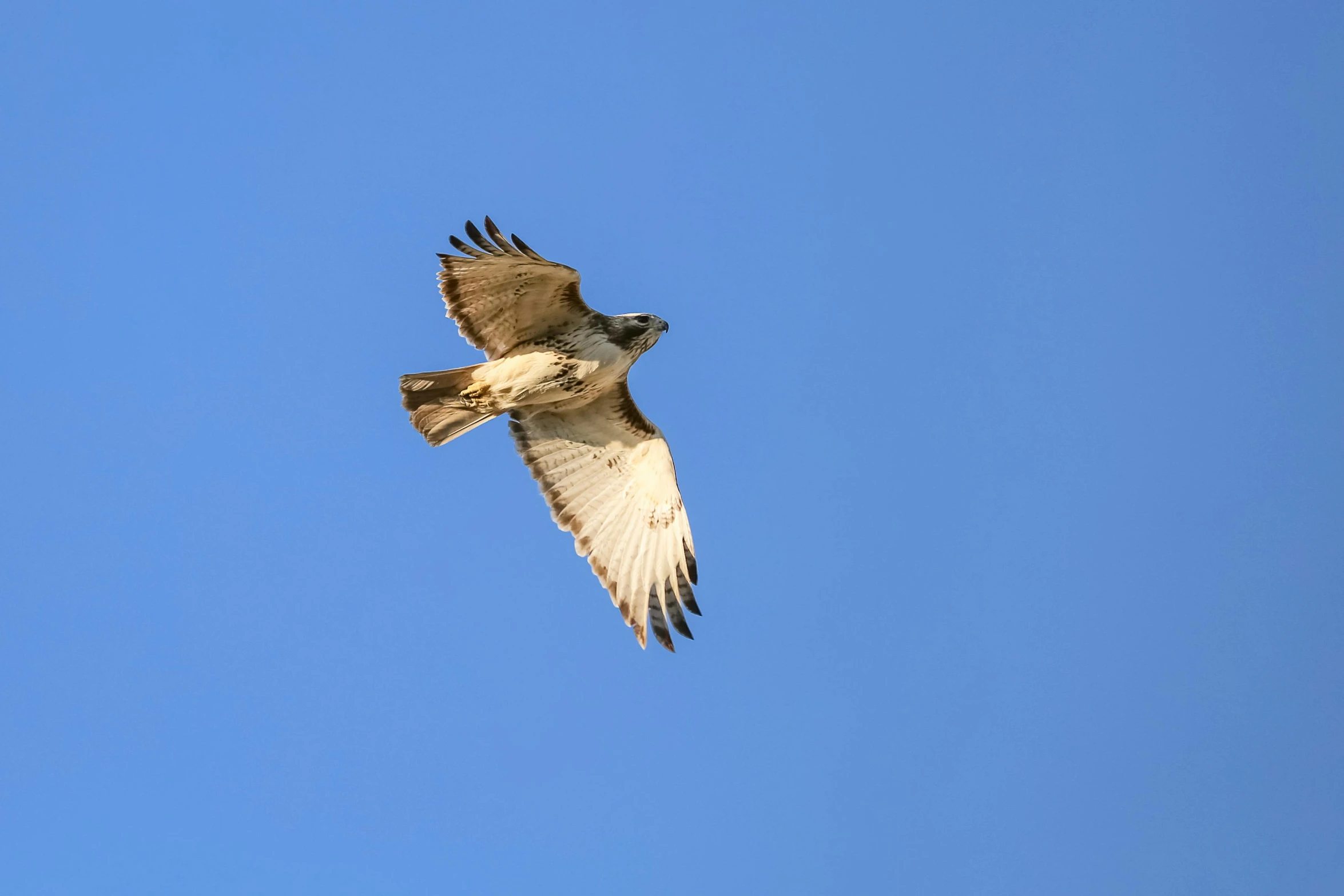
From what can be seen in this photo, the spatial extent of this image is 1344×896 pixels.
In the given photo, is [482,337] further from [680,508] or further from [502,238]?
[680,508]

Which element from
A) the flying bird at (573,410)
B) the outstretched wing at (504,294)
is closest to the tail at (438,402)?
the flying bird at (573,410)

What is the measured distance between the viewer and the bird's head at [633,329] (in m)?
9.09

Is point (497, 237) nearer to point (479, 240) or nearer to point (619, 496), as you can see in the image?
point (479, 240)

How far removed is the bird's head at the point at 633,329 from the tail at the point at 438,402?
1039mm

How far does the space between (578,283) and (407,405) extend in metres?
1.54

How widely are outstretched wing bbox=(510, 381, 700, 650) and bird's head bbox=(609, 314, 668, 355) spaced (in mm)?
826

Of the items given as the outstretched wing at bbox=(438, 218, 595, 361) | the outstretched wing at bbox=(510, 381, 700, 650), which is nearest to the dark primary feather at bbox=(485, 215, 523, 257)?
the outstretched wing at bbox=(438, 218, 595, 361)

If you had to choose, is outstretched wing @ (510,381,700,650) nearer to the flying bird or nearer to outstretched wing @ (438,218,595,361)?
the flying bird

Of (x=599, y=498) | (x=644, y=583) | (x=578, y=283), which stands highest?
(x=578, y=283)

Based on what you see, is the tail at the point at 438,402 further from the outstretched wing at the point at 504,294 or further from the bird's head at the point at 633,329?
the bird's head at the point at 633,329

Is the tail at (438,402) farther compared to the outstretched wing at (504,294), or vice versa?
the tail at (438,402)

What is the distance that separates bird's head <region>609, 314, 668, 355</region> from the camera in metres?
9.09

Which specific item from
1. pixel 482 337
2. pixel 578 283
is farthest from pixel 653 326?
pixel 482 337

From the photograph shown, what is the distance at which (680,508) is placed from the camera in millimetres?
10172
